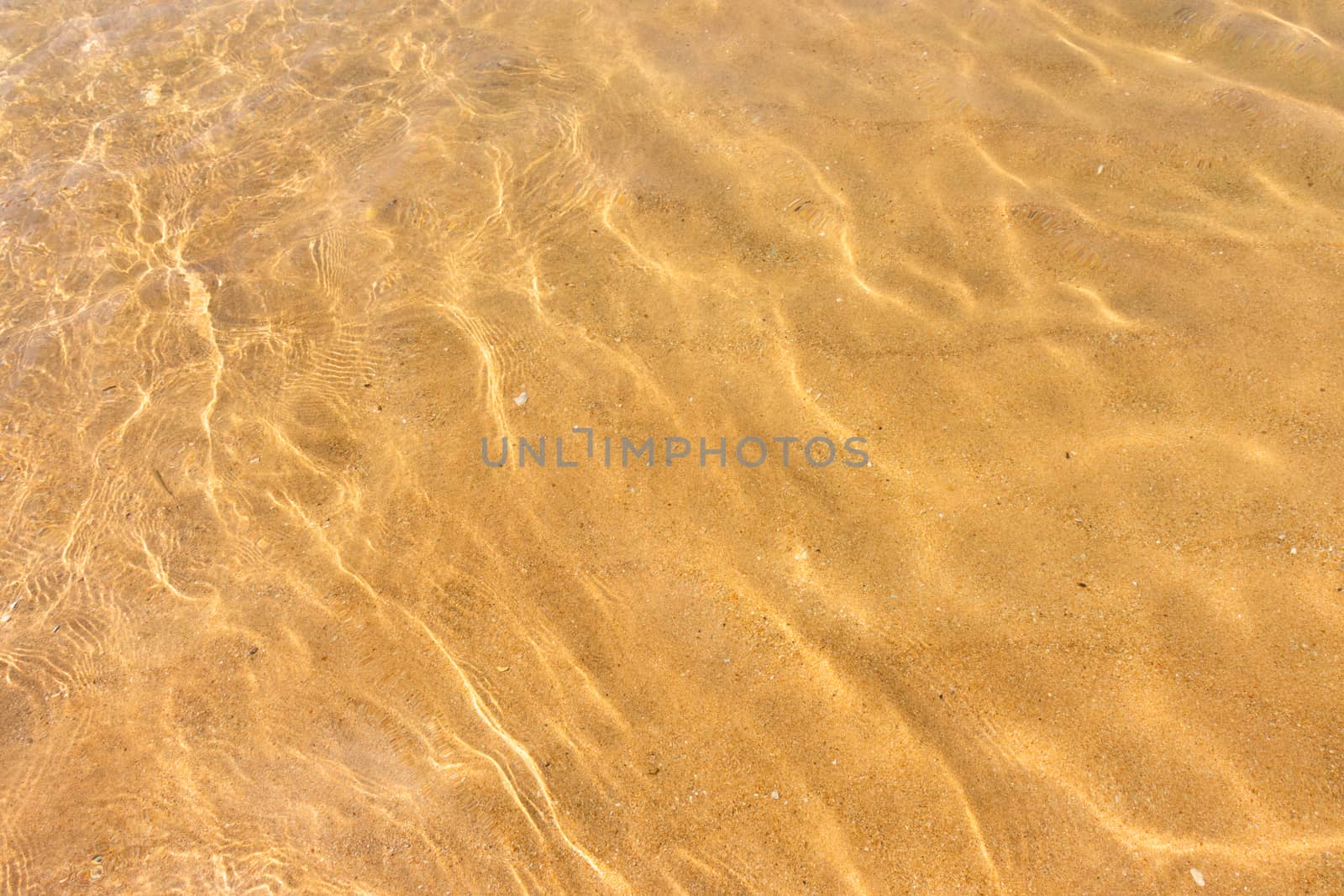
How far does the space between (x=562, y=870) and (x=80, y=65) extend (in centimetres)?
565

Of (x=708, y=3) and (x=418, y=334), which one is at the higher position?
(x=708, y=3)

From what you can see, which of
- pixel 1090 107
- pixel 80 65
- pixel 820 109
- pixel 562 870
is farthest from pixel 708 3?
pixel 562 870

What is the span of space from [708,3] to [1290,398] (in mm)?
3719

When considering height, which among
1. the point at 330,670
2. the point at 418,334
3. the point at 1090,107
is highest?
the point at 1090,107

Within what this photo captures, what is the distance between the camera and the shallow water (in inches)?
80.7

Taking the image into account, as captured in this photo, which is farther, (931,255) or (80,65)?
(80,65)

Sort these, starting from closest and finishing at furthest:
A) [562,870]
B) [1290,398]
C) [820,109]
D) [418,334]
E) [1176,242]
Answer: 1. [562,870]
2. [1290,398]
3. [1176,242]
4. [418,334]
5. [820,109]

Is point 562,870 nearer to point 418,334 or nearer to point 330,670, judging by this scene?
point 330,670

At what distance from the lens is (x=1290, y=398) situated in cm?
250

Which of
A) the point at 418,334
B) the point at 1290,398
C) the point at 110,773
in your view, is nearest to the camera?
the point at 110,773

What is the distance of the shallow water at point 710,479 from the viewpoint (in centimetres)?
205

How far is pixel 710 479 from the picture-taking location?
104 inches

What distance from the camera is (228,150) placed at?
399cm

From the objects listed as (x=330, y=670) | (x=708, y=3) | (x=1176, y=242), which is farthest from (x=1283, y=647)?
(x=708, y=3)
